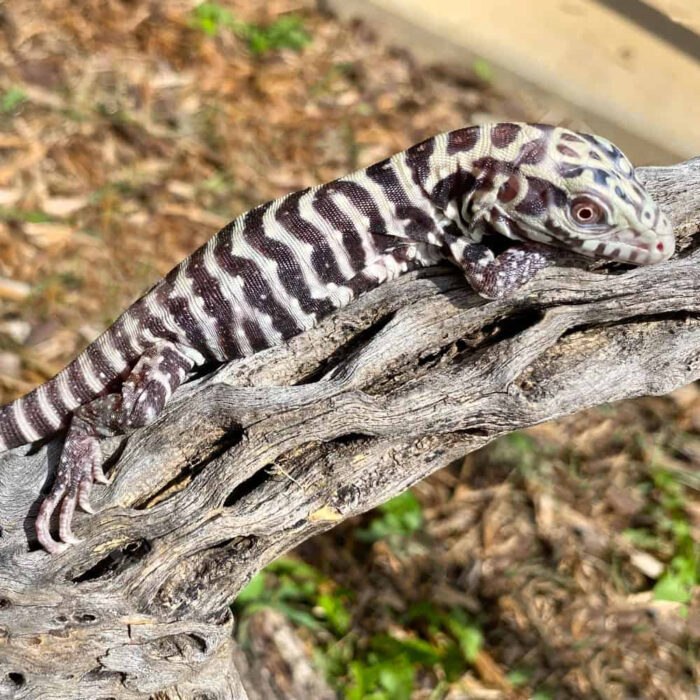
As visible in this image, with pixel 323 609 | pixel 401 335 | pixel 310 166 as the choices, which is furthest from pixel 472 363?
pixel 310 166

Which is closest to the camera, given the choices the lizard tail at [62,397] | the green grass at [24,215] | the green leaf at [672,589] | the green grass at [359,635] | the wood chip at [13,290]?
the lizard tail at [62,397]

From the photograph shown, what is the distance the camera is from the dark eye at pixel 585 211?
292cm

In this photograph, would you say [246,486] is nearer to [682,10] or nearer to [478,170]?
[478,170]

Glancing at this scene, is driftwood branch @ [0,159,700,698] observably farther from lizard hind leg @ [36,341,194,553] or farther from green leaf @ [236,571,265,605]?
green leaf @ [236,571,265,605]

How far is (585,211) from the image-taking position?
2941 mm

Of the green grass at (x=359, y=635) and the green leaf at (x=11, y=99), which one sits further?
the green leaf at (x=11, y=99)

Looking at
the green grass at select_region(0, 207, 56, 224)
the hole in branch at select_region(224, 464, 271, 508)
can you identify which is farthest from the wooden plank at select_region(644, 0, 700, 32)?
the hole in branch at select_region(224, 464, 271, 508)

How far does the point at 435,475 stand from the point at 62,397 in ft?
9.69

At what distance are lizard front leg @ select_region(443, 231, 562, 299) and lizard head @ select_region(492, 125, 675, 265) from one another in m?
0.06

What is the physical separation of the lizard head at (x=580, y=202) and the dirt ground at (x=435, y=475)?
270 centimetres

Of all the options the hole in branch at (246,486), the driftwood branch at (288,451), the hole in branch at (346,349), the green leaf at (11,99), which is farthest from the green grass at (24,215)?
the hole in branch at (246,486)

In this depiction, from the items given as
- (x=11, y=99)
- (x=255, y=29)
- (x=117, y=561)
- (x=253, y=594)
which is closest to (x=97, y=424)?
(x=117, y=561)

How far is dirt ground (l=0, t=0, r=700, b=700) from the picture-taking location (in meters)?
4.92

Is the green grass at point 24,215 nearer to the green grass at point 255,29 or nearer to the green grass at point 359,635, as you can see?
the green grass at point 255,29
